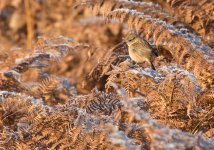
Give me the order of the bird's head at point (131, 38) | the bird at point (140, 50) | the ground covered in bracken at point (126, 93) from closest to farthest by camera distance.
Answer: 1. the ground covered in bracken at point (126, 93)
2. the bird at point (140, 50)
3. the bird's head at point (131, 38)

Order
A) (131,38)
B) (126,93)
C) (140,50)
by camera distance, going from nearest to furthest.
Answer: (126,93) → (140,50) → (131,38)

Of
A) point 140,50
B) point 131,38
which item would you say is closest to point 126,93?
point 140,50

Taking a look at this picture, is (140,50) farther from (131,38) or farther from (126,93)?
(126,93)

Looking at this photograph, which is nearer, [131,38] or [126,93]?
[126,93]

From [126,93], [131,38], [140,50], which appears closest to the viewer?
[126,93]

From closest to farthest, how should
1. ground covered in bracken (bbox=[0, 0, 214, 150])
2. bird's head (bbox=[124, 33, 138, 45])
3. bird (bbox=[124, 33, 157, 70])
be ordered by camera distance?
ground covered in bracken (bbox=[0, 0, 214, 150]), bird (bbox=[124, 33, 157, 70]), bird's head (bbox=[124, 33, 138, 45])

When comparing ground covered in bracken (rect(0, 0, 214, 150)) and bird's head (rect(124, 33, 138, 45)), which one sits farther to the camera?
bird's head (rect(124, 33, 138, 45))
